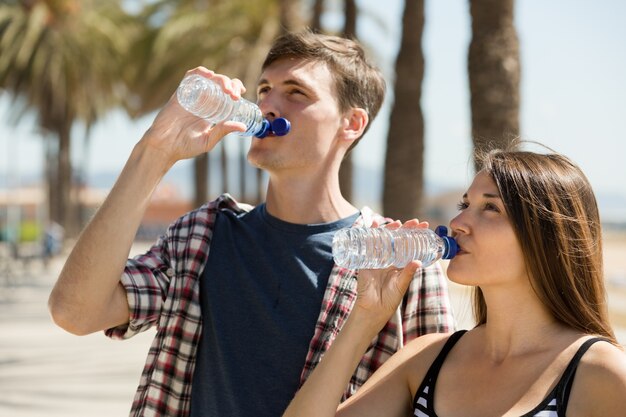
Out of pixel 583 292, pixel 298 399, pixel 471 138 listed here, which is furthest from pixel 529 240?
pixel 471 138

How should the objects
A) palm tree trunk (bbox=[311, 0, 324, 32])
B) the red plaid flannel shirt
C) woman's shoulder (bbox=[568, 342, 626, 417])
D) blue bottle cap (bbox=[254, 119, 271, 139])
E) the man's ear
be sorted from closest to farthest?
woman's shoulder (bbox=[568, 342, 626, 417]) → the red plaid flannel shirt → blue bottle cap (bbox=[254, 119, 271, 139]) → the man's ear → palm tree trunk (bbox=[311, 0, 324, 32])

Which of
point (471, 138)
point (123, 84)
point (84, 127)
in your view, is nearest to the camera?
point (471, 138)

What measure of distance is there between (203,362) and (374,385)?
2.11 ft

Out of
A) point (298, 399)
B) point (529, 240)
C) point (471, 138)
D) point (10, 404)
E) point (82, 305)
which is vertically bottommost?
point (10, 404)

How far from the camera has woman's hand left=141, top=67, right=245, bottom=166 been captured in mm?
3018

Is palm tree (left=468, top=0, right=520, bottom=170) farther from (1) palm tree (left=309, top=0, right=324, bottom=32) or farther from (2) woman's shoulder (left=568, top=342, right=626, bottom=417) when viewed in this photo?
(1) palm tree (left=309, top=0, right=324, bottom=32)

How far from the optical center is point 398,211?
10453mm

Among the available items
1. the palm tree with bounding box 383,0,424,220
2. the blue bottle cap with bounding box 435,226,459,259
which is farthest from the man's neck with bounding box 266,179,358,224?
the palm tree with bounding box 383,0,424,220

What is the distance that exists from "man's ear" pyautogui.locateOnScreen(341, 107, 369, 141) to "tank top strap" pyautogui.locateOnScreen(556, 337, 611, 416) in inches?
50.7

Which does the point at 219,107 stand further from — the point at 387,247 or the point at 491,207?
the point at 491,207

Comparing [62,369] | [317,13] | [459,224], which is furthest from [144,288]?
[317,13]

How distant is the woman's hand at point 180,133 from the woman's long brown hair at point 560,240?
0.96 meters

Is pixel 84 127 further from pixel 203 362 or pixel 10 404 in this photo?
pixel 203 362

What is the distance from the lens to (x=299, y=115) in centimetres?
331
